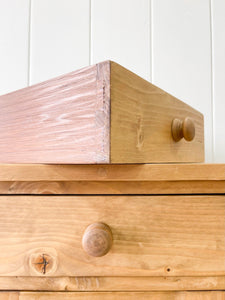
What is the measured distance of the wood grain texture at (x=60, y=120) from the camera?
0.33m

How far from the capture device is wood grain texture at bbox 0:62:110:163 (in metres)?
0.33

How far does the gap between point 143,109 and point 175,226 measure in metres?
0.17

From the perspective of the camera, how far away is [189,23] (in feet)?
2.75

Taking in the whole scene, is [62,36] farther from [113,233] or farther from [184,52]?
[113,233]

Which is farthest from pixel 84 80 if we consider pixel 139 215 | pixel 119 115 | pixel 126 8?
pixel 126 8

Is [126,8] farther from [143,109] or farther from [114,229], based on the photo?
[114,229]

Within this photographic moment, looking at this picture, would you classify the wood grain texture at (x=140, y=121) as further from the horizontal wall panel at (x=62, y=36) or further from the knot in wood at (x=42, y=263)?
the horizontal wall panel at (x=62, y=36)

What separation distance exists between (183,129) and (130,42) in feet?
1.53

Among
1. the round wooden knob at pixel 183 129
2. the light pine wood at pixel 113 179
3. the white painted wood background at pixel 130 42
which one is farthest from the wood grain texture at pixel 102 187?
the white painted wood background at pixel 130 42

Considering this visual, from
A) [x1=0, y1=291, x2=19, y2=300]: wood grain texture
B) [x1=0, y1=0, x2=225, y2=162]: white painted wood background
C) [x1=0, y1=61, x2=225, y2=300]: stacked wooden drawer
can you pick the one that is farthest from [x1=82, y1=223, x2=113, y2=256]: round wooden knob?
→ [x1=0, y1=0, x2=225, y2=162]: white painted wood background

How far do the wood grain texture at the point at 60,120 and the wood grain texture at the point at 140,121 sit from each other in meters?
0.02

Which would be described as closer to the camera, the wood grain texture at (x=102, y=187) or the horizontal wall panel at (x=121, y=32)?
the wood grain texture at (x=102, y=187)

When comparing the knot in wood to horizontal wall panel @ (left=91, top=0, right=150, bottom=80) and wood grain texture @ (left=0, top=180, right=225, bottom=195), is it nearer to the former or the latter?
wood grain texture @ (left=0, top=180, right=225, bottom=195)

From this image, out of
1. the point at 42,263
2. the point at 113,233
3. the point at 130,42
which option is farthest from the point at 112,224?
the point at 130,42
